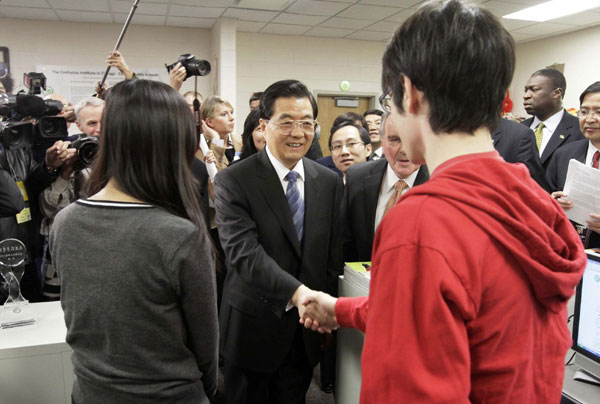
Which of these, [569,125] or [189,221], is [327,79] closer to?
[569,125]

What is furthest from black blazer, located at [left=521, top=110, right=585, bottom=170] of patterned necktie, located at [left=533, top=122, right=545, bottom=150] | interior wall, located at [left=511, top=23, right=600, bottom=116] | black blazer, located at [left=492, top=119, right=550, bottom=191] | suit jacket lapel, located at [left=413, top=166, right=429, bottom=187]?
suit jacket lapel, located at [left=413, top=166, right=429, bottom=187]

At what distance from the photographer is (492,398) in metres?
0.61

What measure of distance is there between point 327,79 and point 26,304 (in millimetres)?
5710

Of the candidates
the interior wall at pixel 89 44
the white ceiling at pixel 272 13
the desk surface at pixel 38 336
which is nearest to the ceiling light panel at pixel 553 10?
the white ceiling at pixel 272 13

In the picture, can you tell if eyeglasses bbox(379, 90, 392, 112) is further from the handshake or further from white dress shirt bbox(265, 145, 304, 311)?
white dress shirt bbox(265, 145, 304, 311)

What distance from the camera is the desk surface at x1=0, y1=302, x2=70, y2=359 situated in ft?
4.63

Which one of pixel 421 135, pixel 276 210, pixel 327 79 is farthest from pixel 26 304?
pixel 327 79

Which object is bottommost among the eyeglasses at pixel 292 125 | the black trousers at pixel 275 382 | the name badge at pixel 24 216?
the black trousers at pixel 275 382

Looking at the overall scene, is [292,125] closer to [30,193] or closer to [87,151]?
[87,151]

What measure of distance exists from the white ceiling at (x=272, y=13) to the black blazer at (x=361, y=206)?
11.4 ft

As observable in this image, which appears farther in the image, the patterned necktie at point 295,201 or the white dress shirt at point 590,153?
the white dress shirt at point 590,153

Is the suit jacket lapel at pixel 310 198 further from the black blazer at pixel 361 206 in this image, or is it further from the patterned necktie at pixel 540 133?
the patterned necktie at pixel 540 133

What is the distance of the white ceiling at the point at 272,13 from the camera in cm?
496

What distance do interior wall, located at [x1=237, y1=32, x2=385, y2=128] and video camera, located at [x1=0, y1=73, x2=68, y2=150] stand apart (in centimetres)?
432
